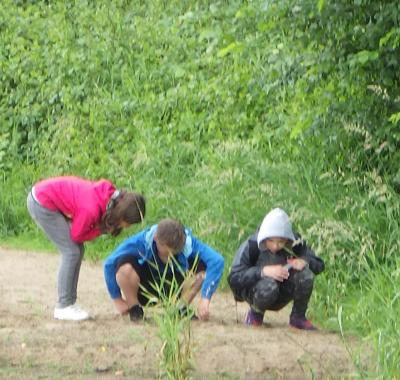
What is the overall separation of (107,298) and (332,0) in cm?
274

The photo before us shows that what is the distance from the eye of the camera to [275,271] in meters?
7.47

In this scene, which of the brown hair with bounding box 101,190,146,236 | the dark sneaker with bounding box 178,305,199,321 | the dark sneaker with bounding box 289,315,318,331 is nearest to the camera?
the dark sneaker with bounding box 178,305,199,321

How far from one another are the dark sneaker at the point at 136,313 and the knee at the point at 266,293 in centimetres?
72

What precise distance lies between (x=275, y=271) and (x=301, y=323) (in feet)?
1.26

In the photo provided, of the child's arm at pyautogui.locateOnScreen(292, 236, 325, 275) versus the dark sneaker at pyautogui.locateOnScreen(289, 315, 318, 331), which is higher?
the child's arm at pyautogui.locateOnScreen(292, 236, 325, 275)

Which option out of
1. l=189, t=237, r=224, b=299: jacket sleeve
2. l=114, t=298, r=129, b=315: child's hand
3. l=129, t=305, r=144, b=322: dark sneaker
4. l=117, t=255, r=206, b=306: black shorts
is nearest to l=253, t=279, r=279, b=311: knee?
l=189, t=237, r=224, b=299: jacket sleeve

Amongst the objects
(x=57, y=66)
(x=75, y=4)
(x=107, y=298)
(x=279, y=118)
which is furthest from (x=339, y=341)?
(x=75, y=4)

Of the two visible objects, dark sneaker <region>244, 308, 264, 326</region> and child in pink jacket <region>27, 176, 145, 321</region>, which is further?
dark sneaker <region>244, 308, 264, 326</region>

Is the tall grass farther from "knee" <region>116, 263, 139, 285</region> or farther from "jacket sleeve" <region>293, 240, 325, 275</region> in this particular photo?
"jacket sleeve" <region>293, 240, 325, 275</region>

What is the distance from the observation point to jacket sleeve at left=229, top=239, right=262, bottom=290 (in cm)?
755

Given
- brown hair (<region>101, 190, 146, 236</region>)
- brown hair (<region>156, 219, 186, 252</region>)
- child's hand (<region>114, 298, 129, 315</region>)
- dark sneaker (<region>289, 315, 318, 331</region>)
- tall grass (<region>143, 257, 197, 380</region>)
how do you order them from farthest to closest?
child's hand (<region>114, 298, 129, 315</region>) < dark sneaker (<region>289, 315, 318, 331</region>) < brown hair (<region>101, 190, 146, 236</region>) < brown hair (<region>156, 219, 186, 252</region>) < tall grass (<region>143, 257, 197, 380</region>)

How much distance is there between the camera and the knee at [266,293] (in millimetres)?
7473

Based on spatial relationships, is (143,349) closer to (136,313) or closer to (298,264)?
(136,313)

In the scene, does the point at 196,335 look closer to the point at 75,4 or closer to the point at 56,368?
the point at 56,368
